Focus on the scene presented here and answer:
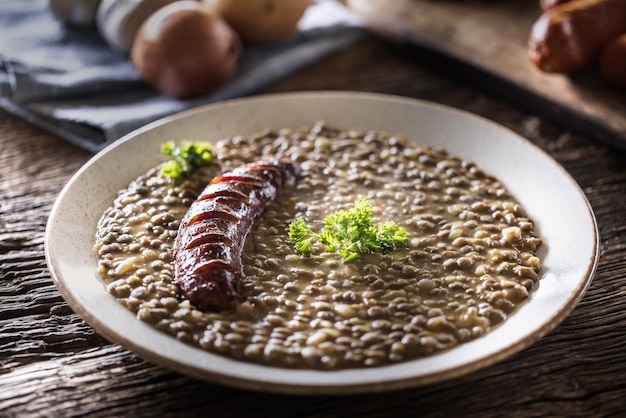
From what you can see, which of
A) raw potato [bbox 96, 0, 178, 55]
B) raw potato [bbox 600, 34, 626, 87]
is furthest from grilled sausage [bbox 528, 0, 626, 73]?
raw potato [bbox 96, 0, 178, 55]

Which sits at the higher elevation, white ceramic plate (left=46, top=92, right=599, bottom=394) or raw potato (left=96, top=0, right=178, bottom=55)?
raw potato (left=96, top=0, right=178, bottom=55)

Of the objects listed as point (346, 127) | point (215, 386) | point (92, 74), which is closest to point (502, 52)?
point (346, 127)

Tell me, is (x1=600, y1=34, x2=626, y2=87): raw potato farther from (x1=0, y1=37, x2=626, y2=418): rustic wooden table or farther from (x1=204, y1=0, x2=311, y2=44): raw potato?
(x1=204, y1=0, x2=311, y2=44): raw potato

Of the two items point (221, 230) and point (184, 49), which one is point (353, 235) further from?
point (184, 49)

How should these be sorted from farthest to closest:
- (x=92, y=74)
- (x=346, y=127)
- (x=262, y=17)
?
(x=262, y=17), (x=92, y=74), (x=346, y=127)

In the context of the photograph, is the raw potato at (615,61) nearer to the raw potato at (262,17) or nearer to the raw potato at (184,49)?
the raw potato at (262,17)

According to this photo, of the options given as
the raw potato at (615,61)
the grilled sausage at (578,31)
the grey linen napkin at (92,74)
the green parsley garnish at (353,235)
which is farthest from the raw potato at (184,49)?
the raw potato at (615,61)
